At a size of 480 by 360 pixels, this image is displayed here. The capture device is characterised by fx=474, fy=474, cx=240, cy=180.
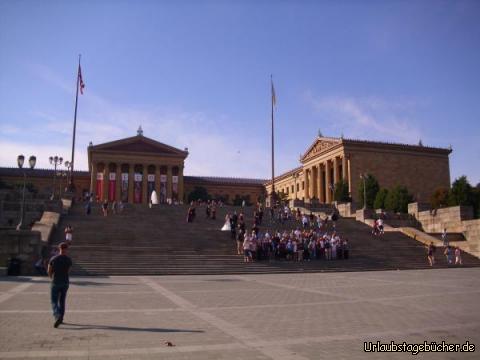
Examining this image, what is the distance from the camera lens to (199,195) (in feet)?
302

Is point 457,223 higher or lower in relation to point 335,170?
lower

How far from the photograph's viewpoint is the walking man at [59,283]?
821 cm

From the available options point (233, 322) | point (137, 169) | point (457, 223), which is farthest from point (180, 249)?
point (137, 169)

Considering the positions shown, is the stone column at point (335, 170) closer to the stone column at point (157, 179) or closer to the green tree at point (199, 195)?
the green tree at point (199, 195)

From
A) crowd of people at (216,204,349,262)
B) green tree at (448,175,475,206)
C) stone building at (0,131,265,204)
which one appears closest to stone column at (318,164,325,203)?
stone building at (0,131,265,204)

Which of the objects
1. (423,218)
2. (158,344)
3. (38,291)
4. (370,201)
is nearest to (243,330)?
(158,344)

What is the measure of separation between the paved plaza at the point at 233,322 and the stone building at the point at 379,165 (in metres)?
61.8

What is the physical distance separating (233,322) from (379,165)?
72315 millimetres

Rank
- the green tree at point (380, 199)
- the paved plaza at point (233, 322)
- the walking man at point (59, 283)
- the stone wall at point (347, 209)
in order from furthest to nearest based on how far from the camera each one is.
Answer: the green tree at point (380, 199) < the stone wall at point (347, 209) < the walking man at point (59, 283) < the paved plaza at point (233, 322)

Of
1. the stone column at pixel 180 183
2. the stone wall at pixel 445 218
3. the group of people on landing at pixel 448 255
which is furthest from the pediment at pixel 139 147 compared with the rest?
the group of people on landing at pixel 448 255

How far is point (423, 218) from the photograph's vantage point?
3775 cm

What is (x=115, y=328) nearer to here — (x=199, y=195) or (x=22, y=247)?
(x=22, y=247)

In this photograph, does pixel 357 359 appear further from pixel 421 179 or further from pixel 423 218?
pixel 421 179

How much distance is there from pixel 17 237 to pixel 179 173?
66431 mm
